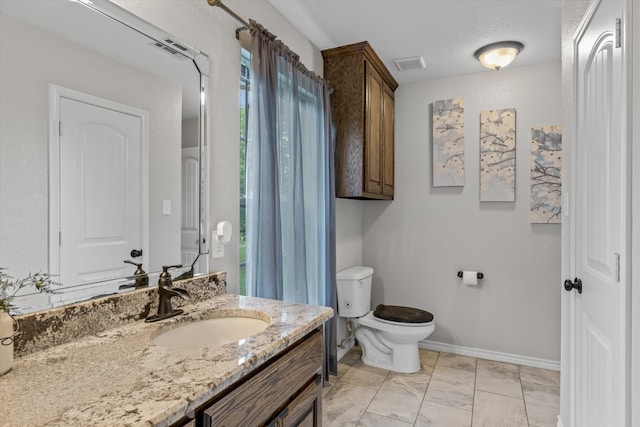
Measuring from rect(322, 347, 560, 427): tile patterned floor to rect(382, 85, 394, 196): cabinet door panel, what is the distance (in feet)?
4.80

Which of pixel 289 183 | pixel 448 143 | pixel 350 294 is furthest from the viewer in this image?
pixel 448 143

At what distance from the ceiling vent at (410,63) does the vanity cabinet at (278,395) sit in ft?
7.53

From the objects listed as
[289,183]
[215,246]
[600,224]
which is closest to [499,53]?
[600,224]

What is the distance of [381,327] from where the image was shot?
2.77 meters

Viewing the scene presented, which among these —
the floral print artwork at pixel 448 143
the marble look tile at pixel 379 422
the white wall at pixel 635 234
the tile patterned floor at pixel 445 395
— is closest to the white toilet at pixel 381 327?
the tile patterned floor at pixel 445 395

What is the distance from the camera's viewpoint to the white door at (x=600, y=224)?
1130 millimetres

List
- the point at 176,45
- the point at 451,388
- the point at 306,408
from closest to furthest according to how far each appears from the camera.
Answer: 1. the point at 306,408
2. the point at 176,45
3. the point at 451,388

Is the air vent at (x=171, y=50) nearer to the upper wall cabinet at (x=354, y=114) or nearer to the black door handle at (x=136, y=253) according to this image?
the black door handle at (x=136, y=253)

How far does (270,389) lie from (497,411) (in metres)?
1.85

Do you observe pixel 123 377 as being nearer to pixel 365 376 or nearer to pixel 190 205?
A: pixel 190 205

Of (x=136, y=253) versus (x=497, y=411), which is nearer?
(x=136, y=253)

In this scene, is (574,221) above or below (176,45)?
below

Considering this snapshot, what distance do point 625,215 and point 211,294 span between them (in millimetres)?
1512

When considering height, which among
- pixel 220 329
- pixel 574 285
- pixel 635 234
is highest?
pixel 635 234
